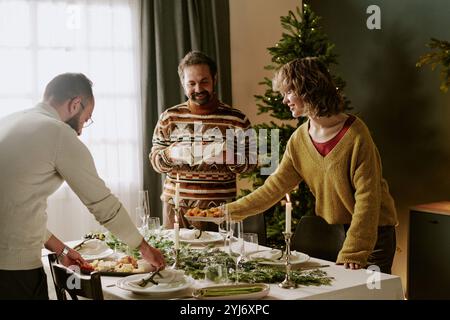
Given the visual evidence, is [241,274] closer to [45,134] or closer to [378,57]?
[45,134]

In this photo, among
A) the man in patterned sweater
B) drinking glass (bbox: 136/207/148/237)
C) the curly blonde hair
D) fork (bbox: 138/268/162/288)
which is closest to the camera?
fork (bbox: 138/268/162/288)

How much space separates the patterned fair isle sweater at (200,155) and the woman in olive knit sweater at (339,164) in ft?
2.60

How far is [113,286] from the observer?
222 centimetres

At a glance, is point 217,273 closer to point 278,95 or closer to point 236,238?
point 236,238

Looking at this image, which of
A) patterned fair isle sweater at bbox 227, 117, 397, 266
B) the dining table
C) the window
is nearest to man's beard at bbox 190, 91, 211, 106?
patterned fair isle sweater at bbox 227, 117, 397, 266

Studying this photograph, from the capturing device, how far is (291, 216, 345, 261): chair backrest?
9.06ft

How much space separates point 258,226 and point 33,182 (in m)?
1.67

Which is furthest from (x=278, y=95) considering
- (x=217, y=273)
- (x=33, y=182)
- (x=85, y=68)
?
(x=33, y=182)

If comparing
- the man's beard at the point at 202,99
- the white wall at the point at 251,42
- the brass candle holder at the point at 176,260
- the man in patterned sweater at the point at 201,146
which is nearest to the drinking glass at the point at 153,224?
the brass candle holder at the point at 176,260

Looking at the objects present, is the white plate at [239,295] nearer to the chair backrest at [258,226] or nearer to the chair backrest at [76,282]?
the chair backrest at [76,282]

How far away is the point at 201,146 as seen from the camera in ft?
11.8

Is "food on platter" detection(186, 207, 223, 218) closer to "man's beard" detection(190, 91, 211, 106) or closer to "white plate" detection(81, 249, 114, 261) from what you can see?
"white plate" detection(81, 249, 114, 261)
